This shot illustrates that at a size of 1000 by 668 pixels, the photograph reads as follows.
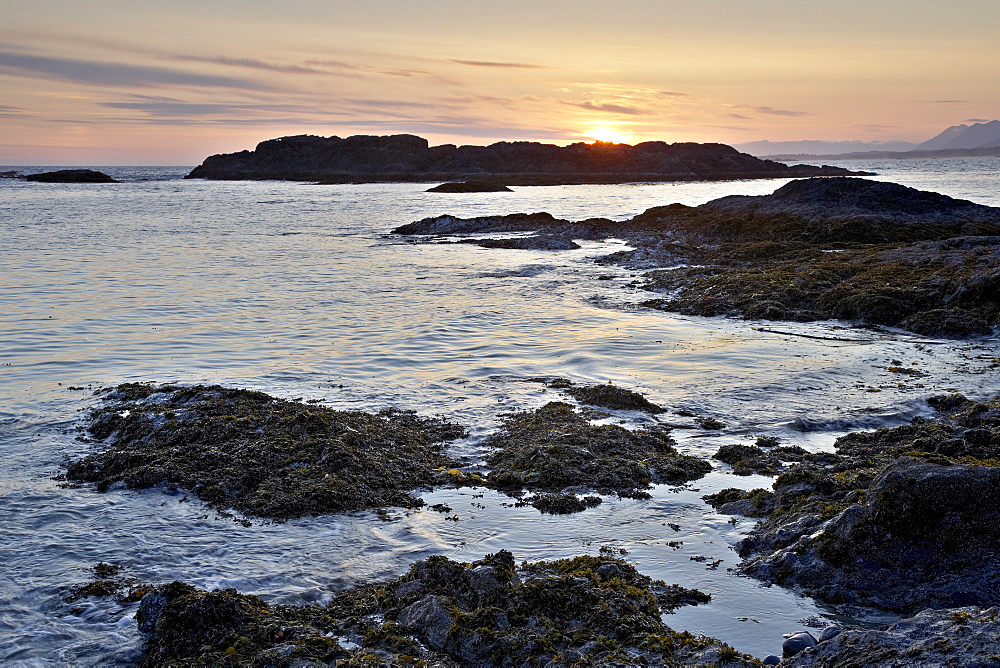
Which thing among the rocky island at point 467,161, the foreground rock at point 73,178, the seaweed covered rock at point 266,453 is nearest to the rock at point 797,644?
the seaweed covered rock at point 266,453

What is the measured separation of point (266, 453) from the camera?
28.1 feet

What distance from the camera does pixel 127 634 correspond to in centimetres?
528

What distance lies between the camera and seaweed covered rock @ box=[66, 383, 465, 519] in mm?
7726

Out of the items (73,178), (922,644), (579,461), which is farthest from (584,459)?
→ (73,178)

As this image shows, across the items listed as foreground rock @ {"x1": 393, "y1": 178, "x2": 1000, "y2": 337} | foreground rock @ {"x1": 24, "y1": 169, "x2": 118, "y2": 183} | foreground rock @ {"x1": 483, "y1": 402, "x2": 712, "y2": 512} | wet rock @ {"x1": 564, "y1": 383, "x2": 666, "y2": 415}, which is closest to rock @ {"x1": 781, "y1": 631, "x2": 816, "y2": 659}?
foreground rock @ {"x1": 483, "y1": 402, "x2": 712, "y2": 512}

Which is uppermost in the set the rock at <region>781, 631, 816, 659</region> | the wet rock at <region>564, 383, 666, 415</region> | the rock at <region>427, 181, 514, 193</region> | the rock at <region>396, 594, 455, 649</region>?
the rock at <region>427, 181, 514, 193</region>

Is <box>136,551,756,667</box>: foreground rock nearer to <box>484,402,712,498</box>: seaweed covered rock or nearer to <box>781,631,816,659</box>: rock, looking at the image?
<box>781,631,816,659</box>: rock

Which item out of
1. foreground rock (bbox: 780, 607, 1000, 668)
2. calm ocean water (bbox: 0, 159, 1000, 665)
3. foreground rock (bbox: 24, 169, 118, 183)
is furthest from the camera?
foreground rock (bbox: 24, 169, 118, 183)

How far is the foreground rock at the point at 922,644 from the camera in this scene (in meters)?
3.65

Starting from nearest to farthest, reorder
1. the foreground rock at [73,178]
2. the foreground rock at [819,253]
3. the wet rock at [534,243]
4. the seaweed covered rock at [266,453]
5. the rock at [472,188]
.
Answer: the seaweed covered rock at [266,453], the foreground rock at [819,253], the wet rock at [534,243], the rock at [472,188], the foreground rock at [73,178]

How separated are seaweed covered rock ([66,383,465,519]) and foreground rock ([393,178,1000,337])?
1170 centimetres

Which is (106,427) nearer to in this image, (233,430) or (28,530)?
(233,430)

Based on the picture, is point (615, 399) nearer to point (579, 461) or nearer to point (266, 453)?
point (579, 461)

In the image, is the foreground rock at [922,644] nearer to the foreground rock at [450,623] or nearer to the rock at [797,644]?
the rock at [797,644]
